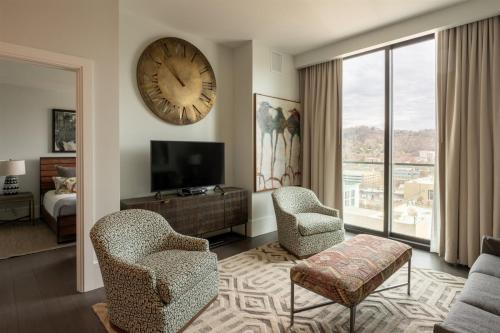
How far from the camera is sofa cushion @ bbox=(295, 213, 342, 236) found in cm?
329

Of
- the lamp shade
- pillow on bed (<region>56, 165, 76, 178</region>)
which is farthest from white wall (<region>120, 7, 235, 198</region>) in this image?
the lamp shade

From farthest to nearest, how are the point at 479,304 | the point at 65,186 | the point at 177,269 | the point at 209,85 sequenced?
the point at 65,186 < the point at 209,85 < the point at 177,269 < the point at 479,304

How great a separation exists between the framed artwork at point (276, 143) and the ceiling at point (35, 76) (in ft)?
10.4

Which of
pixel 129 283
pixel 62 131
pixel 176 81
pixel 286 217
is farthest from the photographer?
pixel 62 131

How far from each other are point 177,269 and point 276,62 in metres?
3.61

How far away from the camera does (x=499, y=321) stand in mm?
1424

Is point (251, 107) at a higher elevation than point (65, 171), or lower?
higher

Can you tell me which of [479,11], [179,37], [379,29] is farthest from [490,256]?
[179,37]

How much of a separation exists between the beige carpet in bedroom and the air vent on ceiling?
392 centimetres

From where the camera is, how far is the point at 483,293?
1.70 m

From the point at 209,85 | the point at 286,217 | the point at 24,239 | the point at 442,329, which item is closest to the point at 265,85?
the point at 209,85

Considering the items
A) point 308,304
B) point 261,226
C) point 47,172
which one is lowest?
point 308,304

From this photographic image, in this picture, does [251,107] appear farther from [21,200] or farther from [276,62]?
[21,200]

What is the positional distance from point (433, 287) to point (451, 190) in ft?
3.94
